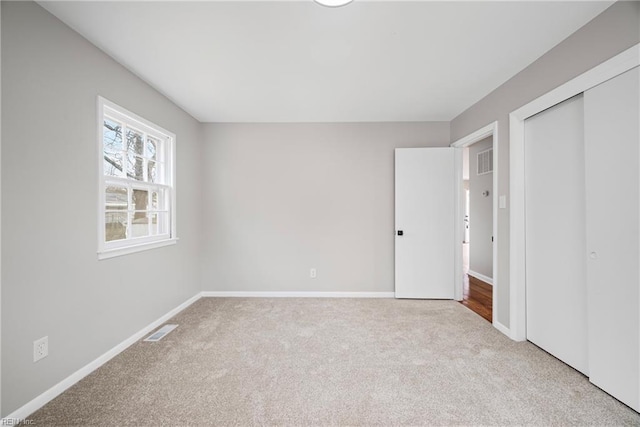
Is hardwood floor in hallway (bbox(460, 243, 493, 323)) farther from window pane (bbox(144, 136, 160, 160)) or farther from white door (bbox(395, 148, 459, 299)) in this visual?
window pane (bbox(144, 136, 160, 160))

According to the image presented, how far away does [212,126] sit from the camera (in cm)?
380

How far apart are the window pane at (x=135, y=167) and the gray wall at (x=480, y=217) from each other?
16.5ft

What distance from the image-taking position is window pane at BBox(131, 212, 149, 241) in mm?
2609

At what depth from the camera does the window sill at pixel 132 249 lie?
2109 millimetres

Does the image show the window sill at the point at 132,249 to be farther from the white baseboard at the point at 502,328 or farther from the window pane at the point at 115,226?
the white baseboard at the point at 502,328

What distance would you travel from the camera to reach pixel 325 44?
6.56 feet

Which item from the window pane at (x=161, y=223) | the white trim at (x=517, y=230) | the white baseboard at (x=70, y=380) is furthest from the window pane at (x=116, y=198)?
the white trim at (x=517, y=230)

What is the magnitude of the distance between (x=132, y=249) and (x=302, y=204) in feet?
6.77

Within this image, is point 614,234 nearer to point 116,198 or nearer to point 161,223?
point 116,198

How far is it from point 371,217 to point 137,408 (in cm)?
306

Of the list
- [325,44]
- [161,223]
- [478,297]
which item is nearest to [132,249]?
[161,223]

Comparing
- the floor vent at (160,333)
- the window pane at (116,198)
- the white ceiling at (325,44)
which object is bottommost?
the floor vent at (160,333)

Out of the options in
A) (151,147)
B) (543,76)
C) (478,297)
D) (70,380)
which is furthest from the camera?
(478,297)

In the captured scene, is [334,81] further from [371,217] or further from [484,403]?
[484,403]
